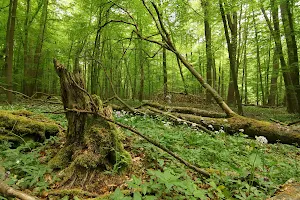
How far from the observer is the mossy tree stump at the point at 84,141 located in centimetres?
290

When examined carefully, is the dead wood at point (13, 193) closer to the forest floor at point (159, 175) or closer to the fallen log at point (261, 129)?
the forest floor at point (159, 175)

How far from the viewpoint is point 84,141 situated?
3.16 meters

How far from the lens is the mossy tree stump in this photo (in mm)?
2898

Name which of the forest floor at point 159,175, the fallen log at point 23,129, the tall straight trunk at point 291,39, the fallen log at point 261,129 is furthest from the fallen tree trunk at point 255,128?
the tall straight trunk at point 291,39

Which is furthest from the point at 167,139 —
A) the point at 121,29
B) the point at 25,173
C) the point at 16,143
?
the point at 121,29

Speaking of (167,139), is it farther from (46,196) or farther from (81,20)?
(81,20)

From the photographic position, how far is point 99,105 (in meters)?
3.70

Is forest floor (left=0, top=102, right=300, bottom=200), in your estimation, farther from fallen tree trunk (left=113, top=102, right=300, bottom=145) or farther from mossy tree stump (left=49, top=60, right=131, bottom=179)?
fallen tree trunk (left=113, top=102, right=300, bottom=145)

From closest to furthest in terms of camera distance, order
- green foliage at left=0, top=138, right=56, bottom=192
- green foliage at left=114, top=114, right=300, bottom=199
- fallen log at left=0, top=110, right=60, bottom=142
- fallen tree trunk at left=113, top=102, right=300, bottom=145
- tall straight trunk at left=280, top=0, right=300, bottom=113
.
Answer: green foliage at left=114, top=114, right=300, bottom=199 < green foliage at left=0, top=138, right=56, bottom=192 < fallen log at left=0, top=110, right=60, bottom=142 < fallen tree trunk at left=113, top=102, right=300, bottom=145 < tall straight trunk at left=280, top=0, right=300, bottom=113

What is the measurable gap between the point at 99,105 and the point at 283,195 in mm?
2979

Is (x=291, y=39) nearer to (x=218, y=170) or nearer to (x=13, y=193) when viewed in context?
(x=218, y=170)

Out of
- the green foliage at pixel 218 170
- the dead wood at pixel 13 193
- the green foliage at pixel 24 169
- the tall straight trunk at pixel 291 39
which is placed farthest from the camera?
the tall straight trunk at pixel 291 39

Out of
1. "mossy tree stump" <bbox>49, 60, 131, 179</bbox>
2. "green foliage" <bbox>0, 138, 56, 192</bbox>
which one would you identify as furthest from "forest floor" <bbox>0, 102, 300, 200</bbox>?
"mossy tree stump" <bbox>49, 60, 131, 179</bbox>

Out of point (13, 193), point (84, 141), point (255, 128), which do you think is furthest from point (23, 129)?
point (255, 128)
